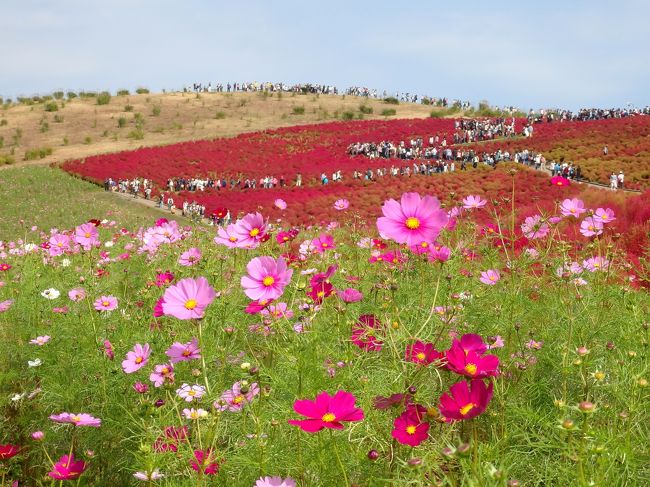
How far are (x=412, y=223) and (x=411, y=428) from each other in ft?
1.85

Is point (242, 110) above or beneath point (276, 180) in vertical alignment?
above

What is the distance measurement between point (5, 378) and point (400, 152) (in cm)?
2460

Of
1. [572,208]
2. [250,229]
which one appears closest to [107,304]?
[250,229]

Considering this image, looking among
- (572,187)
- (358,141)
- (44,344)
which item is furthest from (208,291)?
(358,141)

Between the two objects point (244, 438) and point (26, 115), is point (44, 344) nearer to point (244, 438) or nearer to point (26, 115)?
point (244, 438)

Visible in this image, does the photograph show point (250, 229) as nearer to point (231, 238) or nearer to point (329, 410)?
point (231, 238)

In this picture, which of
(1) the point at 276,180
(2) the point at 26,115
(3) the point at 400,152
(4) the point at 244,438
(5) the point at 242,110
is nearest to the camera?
(4) the point at 244,438

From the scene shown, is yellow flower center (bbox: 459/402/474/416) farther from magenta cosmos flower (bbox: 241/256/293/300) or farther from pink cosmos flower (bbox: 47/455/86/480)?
pink cosmos flower (bbox: 47/455/86/480)

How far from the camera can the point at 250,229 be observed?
6.37ft

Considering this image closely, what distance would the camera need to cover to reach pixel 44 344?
2.72 metres

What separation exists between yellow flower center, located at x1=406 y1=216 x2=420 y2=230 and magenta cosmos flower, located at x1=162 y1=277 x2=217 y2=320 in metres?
0.62

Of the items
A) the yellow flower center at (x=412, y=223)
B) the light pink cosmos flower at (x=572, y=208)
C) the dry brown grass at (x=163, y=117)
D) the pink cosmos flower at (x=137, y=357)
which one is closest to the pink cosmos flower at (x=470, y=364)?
the yellow flower center at (x=412, y=223)

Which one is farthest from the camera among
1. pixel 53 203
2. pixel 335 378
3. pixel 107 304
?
pixel 53 203

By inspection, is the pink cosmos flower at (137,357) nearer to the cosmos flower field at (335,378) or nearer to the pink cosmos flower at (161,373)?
the cosmos flower field at (335,378)
